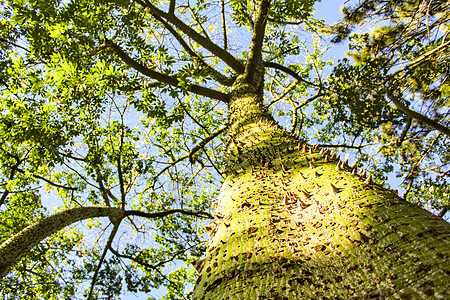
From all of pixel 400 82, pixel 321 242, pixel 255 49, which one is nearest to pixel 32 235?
pixel 321 242

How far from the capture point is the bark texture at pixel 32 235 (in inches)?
130

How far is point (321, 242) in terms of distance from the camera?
1.14 m

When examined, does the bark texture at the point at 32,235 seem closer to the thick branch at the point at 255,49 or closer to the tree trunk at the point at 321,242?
the tree trunk at the point at 321,242

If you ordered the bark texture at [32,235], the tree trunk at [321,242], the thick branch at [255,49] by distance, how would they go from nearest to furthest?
the tree trunk at [321,242]
the bark texture at [32,235]
the thick branch at [255,49]

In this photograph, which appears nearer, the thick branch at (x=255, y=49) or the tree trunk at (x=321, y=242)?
the tree trunk at (x=321, y=242)

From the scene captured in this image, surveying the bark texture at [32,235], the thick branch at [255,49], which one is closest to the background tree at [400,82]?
the thick branch at [255,49]

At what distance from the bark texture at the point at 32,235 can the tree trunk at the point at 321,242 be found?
315 cm

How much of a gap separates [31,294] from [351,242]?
816 centimetres

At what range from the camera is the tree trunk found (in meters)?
0.84

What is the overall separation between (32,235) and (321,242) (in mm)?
4042

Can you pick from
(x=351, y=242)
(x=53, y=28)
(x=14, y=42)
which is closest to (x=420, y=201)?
(x=351, y=242)

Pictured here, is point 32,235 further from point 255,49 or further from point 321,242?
point 255,49

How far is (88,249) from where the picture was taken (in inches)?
275

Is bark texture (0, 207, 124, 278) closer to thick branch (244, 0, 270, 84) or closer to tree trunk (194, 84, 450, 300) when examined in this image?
tree trunk (194, 84, 450, 300)
